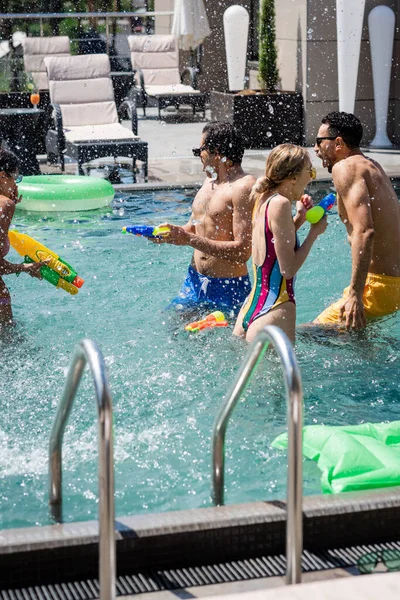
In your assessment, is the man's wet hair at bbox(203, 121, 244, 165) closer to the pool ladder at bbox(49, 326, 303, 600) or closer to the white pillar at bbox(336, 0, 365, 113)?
the pool ladder at bbox(49, 326, 303, 600)

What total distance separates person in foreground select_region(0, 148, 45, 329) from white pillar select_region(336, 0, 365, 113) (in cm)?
857

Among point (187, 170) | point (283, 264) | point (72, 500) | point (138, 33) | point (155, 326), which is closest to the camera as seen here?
point (72, 500)

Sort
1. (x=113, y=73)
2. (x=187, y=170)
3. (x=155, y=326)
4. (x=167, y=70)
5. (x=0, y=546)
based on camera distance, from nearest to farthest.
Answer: (x=0, y=546)
(x=155, y=326)
(x=187, y=170)
(x=113, y=73)
(x=167, y=70)

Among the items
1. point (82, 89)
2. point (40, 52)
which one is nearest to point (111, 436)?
point (82, 89)

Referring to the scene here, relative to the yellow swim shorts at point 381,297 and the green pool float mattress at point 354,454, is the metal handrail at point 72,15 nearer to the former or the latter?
the yellow swim shorts at point 381,297

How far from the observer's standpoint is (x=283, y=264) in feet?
15.8

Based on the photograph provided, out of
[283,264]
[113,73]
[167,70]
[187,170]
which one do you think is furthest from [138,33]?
[283,264]

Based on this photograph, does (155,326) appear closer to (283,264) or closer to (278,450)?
(283,264)

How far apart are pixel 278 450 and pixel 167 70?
14045mm

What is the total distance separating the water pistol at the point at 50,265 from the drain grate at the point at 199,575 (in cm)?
302

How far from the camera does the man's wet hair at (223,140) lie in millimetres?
5488

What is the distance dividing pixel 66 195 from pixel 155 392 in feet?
16.2

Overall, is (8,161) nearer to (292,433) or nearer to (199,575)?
(199,575)

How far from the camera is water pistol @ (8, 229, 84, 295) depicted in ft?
19.1
